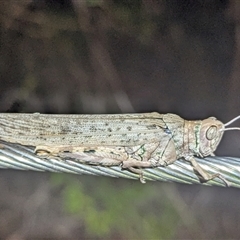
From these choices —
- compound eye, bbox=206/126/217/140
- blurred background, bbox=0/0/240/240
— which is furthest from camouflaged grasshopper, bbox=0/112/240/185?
blurred background, bbox=0/0/240/240

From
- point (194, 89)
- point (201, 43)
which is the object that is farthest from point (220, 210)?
point (201, 43)

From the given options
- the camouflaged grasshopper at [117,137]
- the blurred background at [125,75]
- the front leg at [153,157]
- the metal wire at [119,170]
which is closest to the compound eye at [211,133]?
the camouflaged grasshopper at [117,137]

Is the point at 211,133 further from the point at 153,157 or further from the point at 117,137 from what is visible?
the point at 117,137

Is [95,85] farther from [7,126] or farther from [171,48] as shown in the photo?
[7,126]

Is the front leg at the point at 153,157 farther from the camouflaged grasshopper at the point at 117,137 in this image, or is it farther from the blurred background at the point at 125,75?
the blurred background at the point at 125,75

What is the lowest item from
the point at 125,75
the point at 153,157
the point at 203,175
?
the point at 203,175

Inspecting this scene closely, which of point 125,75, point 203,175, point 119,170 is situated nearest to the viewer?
point 203,175

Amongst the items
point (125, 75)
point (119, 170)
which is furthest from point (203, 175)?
point (125, 75)

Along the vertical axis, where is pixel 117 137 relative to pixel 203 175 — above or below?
above
